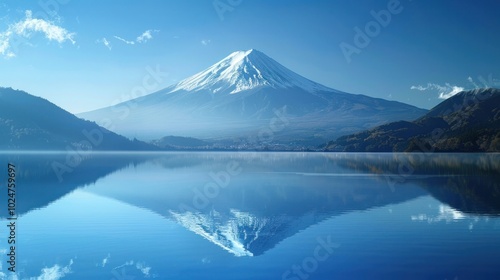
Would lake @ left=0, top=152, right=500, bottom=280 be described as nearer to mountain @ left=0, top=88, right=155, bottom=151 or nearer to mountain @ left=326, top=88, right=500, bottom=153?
mountain @ left=326, top=88, right=500, bottom=153

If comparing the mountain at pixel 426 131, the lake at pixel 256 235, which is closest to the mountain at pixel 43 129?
the mountain at pixel 426 131

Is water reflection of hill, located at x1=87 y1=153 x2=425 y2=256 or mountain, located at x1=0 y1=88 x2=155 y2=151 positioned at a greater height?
mountain, located at x1=0 y1=88 x2=155 y2=151

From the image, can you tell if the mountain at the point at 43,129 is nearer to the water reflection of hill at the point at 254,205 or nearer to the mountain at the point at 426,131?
the mountain at the point at 426,131

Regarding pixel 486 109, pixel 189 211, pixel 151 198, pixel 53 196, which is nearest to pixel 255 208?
pixel 189 211

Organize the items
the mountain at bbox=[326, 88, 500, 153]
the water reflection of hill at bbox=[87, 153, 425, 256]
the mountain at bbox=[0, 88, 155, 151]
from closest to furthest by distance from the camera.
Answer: the water reflection of hill at bbox=[87, 153, 425, 256] → the mountain at bbox=[0, 88, 155, 151] → the mountain at bbox=[326, 88, 500, 153]

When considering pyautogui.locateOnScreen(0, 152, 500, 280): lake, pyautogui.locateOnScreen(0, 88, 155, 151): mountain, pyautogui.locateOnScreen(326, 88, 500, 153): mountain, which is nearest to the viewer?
pyautogui.locateOnScreen(0, 152, 500, 280): lake

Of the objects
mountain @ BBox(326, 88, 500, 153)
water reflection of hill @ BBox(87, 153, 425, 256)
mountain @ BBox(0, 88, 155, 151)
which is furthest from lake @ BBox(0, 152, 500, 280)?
mountain @ BBox(0, 88, 155, 151)

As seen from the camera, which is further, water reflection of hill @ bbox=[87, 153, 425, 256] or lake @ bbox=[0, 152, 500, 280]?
water reflection of hill @ bbox=[87, 153, 425, 256]

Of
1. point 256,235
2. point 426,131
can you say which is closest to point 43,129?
point 426,131

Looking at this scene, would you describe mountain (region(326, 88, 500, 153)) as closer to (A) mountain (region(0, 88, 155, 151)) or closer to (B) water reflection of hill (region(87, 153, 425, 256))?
(A) mountain (region(0, 88, 155, 151))
